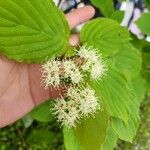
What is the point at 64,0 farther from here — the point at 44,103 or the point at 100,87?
the point at 100,87

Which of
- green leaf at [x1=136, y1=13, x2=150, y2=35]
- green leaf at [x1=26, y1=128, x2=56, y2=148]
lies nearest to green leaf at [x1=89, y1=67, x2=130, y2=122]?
green leaf at [x1=136, y1=13, x2=150, y2=35]

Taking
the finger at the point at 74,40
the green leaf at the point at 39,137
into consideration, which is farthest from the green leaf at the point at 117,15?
the green leaf at the point at 39,137

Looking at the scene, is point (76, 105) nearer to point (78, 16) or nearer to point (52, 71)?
point (52, 71)

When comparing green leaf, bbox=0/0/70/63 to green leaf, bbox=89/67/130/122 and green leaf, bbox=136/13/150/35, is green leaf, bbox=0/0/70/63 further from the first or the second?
green leaf, bbox=136/13/150/35

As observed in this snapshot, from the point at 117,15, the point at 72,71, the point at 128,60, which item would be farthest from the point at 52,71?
the point at 117,15

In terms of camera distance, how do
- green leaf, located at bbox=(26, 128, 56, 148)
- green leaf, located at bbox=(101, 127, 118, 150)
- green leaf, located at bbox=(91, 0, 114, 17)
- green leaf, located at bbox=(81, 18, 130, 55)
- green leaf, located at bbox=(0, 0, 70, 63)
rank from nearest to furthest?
green leaf, located at bbox=(0, 0, 70, 63) < green leaf, located at bbox=(81, 18, 130, 55) < green leaf, located at bbox=(101, 127, 118, 150) < green leaf, located at bbox=(91, 0, 114, 17) < green leaf, located at bbox=(26, 128, 56, 148)

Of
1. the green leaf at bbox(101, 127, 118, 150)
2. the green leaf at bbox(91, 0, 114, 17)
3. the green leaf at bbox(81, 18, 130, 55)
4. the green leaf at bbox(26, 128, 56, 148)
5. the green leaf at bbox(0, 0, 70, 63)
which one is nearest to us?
the green leaf at bbox(0, 0, 70, 63)

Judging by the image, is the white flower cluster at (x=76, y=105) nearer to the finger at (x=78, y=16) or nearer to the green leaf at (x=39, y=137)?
the finger at (x=78, y=16)
